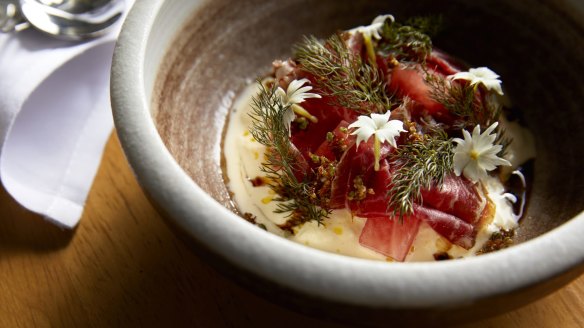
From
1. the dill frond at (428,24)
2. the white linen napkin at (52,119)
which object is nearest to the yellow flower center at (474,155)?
the dill frond at (428,24)

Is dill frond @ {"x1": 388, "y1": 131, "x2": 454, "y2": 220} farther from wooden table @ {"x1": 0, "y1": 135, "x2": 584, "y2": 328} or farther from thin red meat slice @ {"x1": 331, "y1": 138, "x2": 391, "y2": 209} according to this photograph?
wooden table @ {"x1": 0, "y1": 135, "x2": 584, "y2": 328}

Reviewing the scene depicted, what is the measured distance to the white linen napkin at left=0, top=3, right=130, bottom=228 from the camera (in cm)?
138

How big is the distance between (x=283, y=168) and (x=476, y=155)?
0.37 meters

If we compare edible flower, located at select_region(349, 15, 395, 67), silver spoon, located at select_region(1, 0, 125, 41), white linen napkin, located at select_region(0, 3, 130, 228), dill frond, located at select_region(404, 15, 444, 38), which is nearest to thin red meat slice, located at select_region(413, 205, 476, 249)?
edible flower, located at select_region(349, 15, 395, 67)

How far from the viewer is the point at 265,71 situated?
61.6 inches

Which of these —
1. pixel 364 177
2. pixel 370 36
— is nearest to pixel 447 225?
pixel 364 177

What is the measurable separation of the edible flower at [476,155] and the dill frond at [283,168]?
0.90ft

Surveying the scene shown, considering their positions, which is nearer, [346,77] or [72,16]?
[346,77]

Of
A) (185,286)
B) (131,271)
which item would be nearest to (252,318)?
(185,286)

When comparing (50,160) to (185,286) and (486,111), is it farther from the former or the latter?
(486,111)

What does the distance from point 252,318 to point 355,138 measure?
389mm

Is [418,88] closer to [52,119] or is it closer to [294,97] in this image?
[294,97]

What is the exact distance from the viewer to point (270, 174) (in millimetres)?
1312

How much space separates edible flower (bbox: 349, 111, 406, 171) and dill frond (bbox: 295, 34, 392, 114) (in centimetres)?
10
